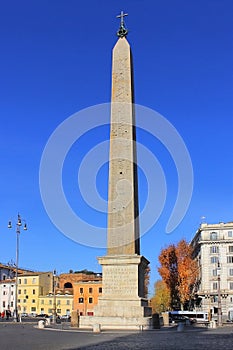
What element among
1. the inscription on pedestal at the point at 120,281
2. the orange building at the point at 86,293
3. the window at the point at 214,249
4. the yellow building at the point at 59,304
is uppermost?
the window at the point at 214,249

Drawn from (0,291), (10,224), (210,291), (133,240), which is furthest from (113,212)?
(0,291)

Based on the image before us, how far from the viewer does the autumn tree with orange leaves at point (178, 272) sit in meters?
61.3

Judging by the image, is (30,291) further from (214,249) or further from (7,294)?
(214,249)

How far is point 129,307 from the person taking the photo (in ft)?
85.1

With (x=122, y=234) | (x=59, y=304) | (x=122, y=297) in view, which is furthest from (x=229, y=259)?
(x=122, y=297)

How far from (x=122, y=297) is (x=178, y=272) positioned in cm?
3679

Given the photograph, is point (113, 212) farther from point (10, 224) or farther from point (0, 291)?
point (0, 291)

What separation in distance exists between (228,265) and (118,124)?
151 feet

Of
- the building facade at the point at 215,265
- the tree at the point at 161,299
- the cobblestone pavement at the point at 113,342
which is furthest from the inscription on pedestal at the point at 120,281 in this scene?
the tree at the point at 161,299

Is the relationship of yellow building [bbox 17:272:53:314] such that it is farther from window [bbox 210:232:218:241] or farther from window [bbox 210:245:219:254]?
window [bbox 210:232:218:241]

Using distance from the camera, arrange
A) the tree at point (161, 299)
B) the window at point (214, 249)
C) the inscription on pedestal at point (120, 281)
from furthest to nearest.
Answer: the tree at point (161, 299)
the window at point (214, 249)
the inscription on pedestal at point (120, 281)

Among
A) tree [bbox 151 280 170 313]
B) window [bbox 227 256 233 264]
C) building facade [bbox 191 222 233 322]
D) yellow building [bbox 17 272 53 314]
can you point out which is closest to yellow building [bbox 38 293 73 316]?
yellow building [bbox 17 272 53 314]

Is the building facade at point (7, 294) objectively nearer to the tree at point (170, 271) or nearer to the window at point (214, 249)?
the tree at point (170, 271)

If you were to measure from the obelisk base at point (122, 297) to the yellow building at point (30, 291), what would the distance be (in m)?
61.1
